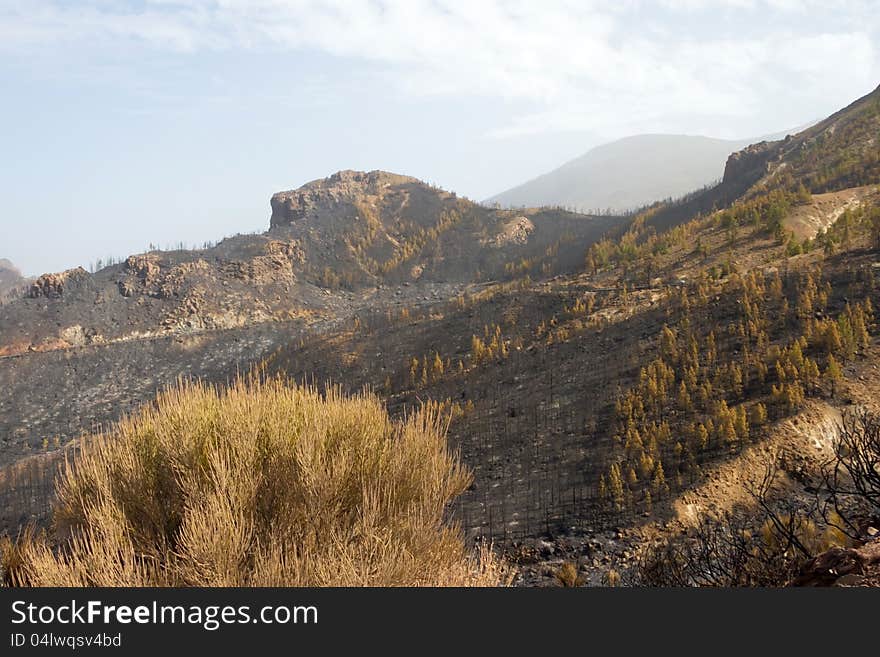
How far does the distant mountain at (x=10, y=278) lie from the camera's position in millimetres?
134850

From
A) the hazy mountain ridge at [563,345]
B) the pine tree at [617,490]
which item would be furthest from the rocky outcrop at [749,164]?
the pine tree at [617,490]

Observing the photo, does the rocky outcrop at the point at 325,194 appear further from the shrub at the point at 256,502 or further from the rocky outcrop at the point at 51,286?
the shrub at the point at 256,502

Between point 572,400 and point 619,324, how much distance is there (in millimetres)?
6881

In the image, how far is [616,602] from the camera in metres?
4.10

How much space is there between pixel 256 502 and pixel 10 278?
191 meters

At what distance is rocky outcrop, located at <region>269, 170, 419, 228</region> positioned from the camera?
83250 millimetres

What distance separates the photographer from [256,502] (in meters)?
6.45

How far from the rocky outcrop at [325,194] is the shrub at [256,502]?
77.2 m

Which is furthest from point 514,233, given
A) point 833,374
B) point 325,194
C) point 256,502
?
point 256,502

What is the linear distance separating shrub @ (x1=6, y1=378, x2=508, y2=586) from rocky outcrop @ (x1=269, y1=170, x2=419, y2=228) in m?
77.2

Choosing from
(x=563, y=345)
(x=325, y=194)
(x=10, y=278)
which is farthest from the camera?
(x=10, y=278)

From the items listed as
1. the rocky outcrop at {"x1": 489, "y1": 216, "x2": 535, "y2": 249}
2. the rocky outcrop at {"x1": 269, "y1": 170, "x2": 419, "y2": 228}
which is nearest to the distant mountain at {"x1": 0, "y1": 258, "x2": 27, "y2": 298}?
the rocky outcrop at {"x1": 269, "y1": 170, "x2": 419, "y2": 228}

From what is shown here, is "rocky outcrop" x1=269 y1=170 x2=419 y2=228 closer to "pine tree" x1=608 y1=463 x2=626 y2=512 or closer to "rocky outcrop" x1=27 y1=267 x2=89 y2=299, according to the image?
"rocky outcrop" x1=27 y1=267 x2=89 y2=299

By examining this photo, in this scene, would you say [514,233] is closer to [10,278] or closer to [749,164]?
[749,164]
